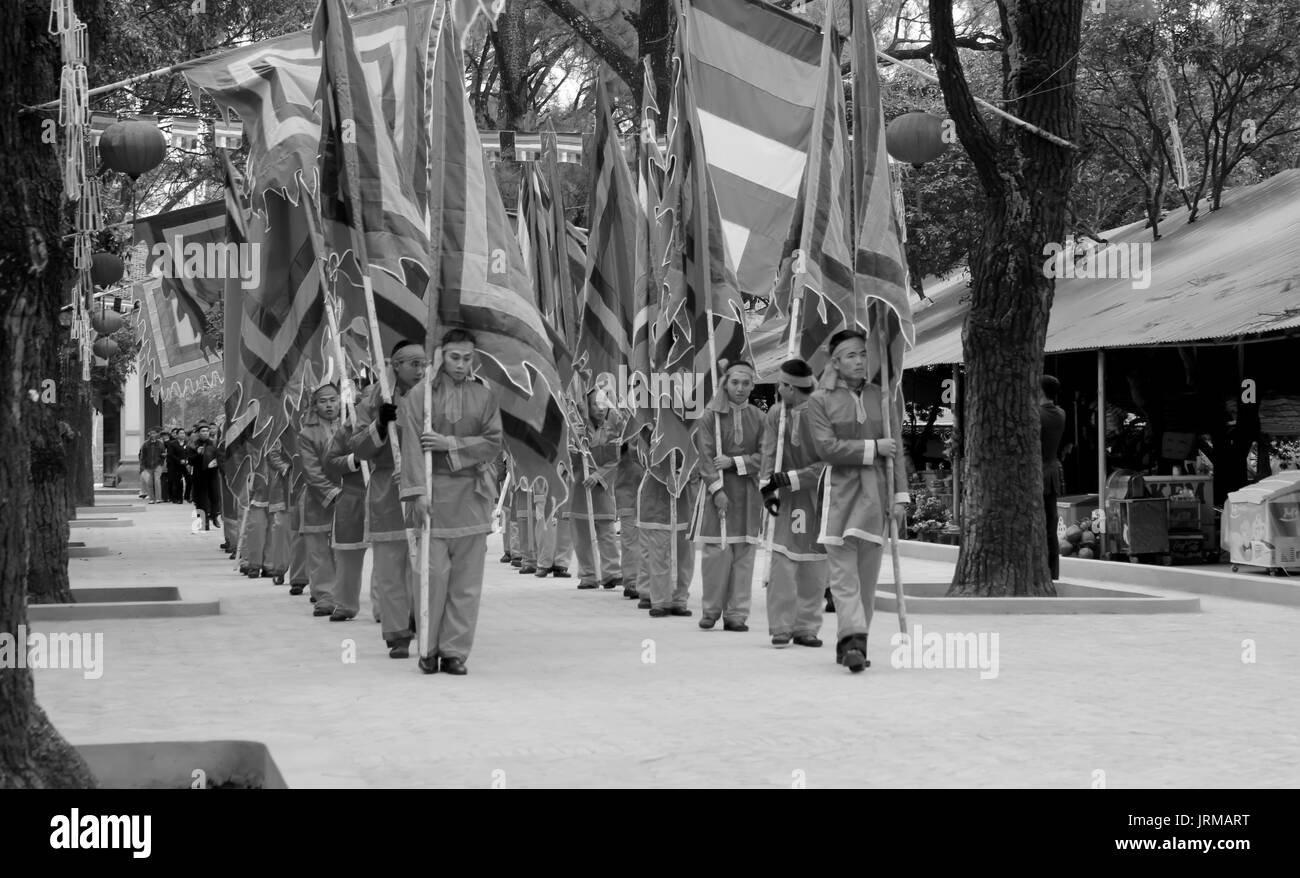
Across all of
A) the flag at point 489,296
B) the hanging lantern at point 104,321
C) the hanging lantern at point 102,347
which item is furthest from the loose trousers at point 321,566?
the hanging lantern at point 102,347

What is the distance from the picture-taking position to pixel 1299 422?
18.6 meters

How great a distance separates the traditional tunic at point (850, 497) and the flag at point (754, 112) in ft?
17.5

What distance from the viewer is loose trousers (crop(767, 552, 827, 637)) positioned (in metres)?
11.4

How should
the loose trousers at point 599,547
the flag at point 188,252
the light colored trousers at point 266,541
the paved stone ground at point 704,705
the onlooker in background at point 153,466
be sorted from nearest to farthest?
the paved stone ground at point 704,705 → the loose trousers at point 599,547 → the light colored trousers at point 266,541 → the flag at point 188,252 → the onlooker in background at point 153,466

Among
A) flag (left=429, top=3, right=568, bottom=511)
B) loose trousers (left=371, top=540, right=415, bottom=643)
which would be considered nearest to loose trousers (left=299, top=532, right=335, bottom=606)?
loose trousers (left=371, top=540, right=415, bottom=643)

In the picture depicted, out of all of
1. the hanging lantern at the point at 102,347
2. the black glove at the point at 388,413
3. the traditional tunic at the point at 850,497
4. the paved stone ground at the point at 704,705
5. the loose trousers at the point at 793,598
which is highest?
the hanging lantern at the point at 102,347

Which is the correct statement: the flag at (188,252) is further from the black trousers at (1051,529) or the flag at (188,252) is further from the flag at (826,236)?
the black trousers at (1051,529)

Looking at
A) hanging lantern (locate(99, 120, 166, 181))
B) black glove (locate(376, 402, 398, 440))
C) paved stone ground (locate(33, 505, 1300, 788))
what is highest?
hanging lantern (locate(99, 120, 166, 181))

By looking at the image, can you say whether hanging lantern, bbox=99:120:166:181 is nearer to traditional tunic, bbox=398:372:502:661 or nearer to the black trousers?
traditional tunic, bbox=398:372:502:661

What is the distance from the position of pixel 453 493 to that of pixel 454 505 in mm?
75

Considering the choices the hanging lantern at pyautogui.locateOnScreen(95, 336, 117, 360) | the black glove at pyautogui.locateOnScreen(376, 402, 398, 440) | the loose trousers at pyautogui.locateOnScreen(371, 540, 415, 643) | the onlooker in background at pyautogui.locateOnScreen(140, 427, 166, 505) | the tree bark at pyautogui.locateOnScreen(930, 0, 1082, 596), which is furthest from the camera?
the onlooker in background at pyautogui.locateOnScreen(140, 427, 166, 505)

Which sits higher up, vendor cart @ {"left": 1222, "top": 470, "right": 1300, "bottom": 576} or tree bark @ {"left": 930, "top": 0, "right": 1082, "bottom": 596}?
tree bark @ {"left": 930, "top": 0, "right": 1082, "bottom": 596}

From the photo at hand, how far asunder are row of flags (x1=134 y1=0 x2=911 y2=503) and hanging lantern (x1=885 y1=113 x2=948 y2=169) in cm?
98

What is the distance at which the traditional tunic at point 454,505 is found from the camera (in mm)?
10047
